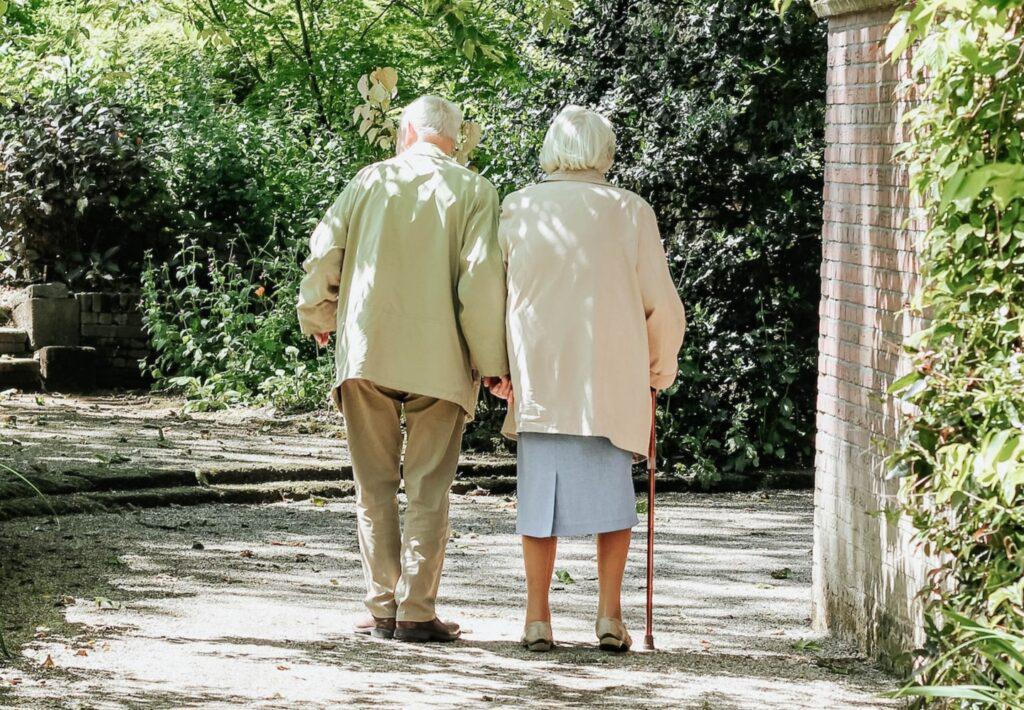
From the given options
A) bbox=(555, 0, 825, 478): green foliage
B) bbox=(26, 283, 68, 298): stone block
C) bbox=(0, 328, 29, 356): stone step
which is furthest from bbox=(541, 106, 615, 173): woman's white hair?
bbox=(0, 328, 29, 356): stone step

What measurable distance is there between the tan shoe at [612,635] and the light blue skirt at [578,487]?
0.34m

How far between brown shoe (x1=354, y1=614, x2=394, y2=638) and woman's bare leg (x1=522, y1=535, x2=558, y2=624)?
545 mm

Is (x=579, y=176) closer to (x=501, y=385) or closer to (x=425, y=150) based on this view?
(x=425, y=150)

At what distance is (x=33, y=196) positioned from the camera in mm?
13078

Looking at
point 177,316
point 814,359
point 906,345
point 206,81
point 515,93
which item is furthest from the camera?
point 206,81

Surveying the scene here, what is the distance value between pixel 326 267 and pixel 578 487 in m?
1.25

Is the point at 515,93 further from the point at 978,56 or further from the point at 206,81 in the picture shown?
the point at 978,56

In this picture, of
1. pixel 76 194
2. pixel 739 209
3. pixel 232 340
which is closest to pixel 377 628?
pixel 739 209

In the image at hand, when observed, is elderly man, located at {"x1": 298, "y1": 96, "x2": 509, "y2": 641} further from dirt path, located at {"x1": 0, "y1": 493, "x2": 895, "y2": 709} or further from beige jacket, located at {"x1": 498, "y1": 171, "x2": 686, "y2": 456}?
dirt path, located at {"x1": 0, "y1": 493, "x2": 895, "y2": 709}

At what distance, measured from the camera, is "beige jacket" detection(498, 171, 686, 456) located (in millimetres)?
5277

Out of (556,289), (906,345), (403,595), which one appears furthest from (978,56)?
(403,595)

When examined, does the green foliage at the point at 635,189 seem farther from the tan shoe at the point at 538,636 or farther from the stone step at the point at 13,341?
the tan shoe at the point at 538,636

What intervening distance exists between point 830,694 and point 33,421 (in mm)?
7379

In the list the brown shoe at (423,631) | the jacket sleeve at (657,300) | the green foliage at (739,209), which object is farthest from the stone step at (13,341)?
the jacket sleeve at (657,300)
